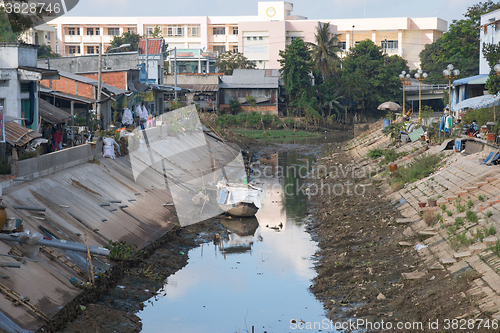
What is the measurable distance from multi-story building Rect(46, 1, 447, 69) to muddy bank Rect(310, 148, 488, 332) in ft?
230

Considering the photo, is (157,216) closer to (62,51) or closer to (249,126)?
(249,126)

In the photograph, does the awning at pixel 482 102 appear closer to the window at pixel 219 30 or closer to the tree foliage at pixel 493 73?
the tree foliage at pixel 493 73

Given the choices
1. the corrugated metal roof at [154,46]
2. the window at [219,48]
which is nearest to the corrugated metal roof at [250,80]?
the corrugated metal roof at [154,46]

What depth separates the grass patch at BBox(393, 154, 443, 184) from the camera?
84.3 feet

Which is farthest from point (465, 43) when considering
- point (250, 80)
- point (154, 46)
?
point (154, 46)

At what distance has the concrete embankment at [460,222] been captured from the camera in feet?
42.2

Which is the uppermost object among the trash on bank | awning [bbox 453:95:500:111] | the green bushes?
awning [bbox 453:95:500:111]

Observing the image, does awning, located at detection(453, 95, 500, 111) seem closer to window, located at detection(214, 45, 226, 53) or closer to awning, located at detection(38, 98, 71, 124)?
awning, located at detection(38, 98, 71, 124)

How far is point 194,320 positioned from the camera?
15586 mm

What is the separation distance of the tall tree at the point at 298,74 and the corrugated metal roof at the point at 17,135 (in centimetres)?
5337

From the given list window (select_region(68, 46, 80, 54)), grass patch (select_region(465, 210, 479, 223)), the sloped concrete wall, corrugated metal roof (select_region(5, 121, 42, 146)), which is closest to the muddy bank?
grass patch (select_region(465, 210, 479, 223))

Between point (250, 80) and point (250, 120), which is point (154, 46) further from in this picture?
point (250, 80)

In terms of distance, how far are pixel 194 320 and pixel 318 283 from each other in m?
4.53

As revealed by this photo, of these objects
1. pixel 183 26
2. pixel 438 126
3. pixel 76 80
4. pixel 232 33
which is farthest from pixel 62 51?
pixel 438 126
